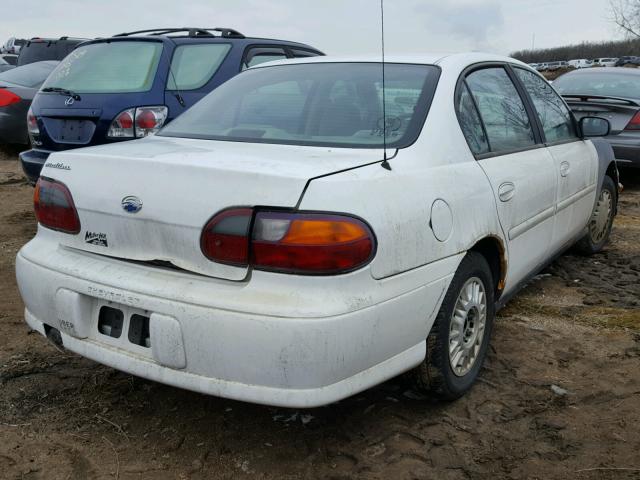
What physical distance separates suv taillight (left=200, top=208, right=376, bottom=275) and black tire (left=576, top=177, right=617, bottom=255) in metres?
3.20

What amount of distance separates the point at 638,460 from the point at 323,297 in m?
1.40

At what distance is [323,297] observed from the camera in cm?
213

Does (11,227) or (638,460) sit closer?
(638,460)

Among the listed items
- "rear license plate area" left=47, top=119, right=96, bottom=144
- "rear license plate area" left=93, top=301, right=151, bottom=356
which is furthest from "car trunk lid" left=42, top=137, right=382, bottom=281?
"rear license plate area" left=47, top=119, right=96, bottom=144

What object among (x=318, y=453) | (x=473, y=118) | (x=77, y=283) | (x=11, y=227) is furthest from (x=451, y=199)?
(x=11, y=227)

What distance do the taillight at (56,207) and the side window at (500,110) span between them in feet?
6.13

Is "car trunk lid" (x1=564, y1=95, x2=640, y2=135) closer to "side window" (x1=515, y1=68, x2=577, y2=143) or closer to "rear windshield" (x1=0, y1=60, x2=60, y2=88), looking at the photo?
"side window" (x1=515, y1=68, x2=577, y2=143)

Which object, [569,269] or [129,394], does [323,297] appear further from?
[569,269]

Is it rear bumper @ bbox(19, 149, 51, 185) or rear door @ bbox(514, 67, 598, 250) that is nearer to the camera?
rear door @ bbox(514, 67, 598, 250)

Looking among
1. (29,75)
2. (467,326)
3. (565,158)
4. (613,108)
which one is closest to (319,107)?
(467,326)

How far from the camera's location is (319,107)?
2973 mm

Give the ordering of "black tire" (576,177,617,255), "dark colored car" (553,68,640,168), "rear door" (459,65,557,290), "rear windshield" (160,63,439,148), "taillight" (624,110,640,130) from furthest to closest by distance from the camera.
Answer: "taillight" (624,110,640,130), "dark colored car" (553,68,640,168), "black tire" (576,177,617,255), "rear door" (459,65,557,290), "rear windshield" (160,63,439,148)

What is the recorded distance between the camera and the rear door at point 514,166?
3086 millimetres

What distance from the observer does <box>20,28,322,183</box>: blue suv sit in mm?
5117
